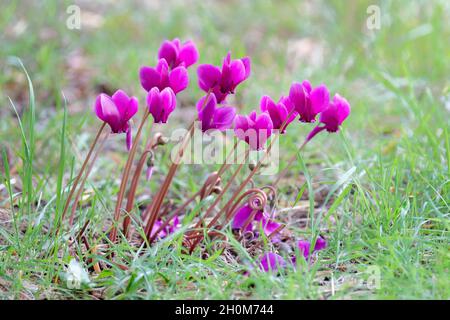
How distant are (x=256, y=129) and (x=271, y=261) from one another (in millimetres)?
339

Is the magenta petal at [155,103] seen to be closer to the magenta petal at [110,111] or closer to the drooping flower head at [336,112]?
the magenta petal at [110,111]

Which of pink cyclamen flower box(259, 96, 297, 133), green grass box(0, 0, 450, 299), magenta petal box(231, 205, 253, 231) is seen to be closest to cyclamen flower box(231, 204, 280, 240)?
magenta petal box(231, 205, 253, 231)

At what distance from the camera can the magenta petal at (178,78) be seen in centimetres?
171

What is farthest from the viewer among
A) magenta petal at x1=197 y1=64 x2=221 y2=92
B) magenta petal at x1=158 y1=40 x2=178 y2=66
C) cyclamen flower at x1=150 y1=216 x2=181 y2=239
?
cyclamen flower at x1=150 y1=216 x2=181 y2=239

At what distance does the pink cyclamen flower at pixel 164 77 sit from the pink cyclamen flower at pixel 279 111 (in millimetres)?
221

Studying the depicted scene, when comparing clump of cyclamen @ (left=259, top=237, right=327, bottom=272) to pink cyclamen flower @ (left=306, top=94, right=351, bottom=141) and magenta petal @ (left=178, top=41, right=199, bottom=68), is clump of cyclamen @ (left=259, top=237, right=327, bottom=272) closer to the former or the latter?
pink cyclamen flower @ (left=306, top=94, right=351, bottom=141)

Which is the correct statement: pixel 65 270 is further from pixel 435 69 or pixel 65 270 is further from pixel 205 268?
pixel 435 69

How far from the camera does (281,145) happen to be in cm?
Result: 270

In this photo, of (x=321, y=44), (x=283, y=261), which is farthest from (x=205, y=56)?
(x=283, y=261)

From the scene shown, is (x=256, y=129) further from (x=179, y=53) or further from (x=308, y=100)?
(x=179, y=53)

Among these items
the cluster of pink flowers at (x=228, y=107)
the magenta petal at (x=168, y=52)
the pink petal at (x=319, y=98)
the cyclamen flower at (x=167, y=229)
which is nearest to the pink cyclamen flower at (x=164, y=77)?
the cluster of pink flowers at (x=228, y=107)

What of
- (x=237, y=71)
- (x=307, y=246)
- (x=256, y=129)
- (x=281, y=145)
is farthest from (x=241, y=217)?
(x=281, y=145)

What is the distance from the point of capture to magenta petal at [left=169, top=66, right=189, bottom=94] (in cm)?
171

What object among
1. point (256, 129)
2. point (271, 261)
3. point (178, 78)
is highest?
point (178, 78)
